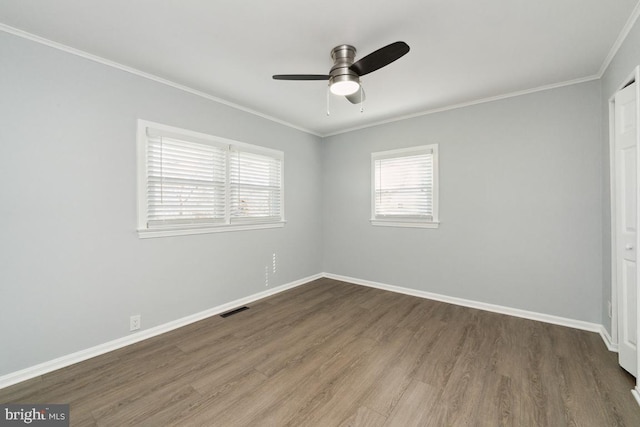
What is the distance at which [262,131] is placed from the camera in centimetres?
394

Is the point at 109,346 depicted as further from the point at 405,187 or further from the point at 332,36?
the point at 405,187

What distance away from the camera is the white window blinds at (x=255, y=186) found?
3.61 m

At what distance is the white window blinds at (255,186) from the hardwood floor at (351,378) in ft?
4.96

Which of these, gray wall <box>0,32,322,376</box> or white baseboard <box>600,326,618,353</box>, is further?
white baseboard <box>600,326,618,353</box>

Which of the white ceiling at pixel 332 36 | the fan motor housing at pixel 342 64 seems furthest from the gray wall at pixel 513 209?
the fan motor housing at pixel 342 64

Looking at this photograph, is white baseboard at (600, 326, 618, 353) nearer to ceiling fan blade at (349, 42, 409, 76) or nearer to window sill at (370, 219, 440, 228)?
window sill at (370, 219, 440, 228)

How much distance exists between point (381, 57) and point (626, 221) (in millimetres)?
2423

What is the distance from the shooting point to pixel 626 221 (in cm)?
216

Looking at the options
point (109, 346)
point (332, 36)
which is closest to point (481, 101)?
point (332, 36)

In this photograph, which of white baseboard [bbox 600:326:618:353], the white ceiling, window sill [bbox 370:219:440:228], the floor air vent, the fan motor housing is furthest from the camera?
window sill [bbox 370:219:440:228]

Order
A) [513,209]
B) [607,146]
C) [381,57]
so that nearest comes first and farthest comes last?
[381,57]
[607,146]
[513,209]

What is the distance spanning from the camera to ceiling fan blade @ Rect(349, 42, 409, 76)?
1.74 m

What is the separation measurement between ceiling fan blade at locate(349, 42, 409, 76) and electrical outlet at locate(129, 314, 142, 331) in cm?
312

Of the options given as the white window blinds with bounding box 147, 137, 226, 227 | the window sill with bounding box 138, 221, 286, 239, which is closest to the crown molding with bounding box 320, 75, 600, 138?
the window sill with bounding box 138, 221, 286, 239
